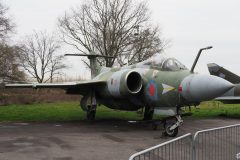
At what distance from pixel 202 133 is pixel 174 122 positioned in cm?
530

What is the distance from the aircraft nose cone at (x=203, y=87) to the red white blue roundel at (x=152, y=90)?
1.26 m

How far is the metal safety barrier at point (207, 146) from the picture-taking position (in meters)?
5.07

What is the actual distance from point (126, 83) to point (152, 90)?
3.04 ft

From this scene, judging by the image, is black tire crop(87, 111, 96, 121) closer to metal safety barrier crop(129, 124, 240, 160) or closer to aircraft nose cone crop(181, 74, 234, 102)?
aircraft nose cone crop(181, 74, 234, 102)

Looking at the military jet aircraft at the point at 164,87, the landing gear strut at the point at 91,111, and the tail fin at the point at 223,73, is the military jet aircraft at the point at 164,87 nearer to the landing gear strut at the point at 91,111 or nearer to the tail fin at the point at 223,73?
the landing gear strut at the point at 91,111

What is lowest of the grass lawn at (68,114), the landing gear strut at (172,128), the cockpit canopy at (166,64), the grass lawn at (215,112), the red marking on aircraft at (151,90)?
the grass lawn at (215,112)

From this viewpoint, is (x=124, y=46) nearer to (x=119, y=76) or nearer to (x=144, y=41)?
(x=144, y=41)

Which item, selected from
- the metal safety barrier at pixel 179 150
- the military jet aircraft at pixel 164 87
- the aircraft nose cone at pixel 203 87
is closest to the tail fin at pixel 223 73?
the military jet aircraft at pixel 164 87

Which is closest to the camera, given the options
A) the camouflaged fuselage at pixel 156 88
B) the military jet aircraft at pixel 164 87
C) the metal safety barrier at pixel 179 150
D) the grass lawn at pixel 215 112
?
the metal safety barrier at pixel 179 150

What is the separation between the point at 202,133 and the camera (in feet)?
18.1

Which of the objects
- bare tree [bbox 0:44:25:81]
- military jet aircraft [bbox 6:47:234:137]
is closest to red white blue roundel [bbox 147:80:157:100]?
military jet aircraft [bbox 6:47:234:137]

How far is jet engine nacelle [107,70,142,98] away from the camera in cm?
1173

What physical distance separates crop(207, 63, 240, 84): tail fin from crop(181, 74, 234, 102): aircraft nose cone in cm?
1072

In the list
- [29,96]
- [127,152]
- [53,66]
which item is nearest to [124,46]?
[29,96]
